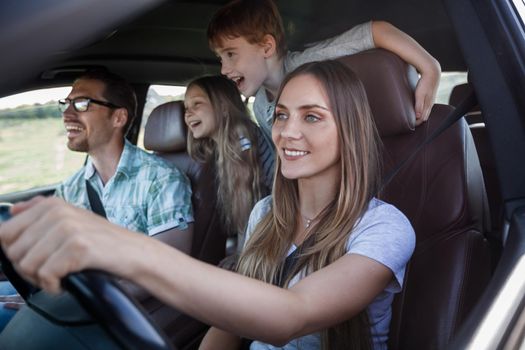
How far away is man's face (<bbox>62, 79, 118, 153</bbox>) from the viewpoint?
254 centimetres

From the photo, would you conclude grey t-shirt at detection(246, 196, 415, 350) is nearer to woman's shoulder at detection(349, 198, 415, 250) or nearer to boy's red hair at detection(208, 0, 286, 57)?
woman's shoulder at detection(349, 198, 415, 250)

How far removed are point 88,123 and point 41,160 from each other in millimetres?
693

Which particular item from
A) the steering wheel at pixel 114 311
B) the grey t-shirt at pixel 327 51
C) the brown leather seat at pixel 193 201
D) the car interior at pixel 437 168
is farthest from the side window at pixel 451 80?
the steering wheel at pixel 114 311

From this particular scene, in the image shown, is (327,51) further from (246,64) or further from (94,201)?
(94,201)

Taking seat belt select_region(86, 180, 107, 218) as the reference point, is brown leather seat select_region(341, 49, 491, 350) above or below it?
above

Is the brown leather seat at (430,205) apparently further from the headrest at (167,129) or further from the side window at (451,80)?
the side window at (451,80)

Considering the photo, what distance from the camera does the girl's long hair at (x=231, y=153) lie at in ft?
8.11

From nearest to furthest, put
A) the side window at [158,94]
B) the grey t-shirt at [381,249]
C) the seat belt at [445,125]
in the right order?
1. the grey t-shirt at [381,249]
2. the seat belt at [445,125]
3. the side window at [158,94]

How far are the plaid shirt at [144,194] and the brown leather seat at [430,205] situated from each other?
0.98 m

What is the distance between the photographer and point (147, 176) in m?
2.46

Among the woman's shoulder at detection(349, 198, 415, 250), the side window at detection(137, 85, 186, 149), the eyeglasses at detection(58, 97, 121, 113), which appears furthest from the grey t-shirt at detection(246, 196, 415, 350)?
Answer: the side window at detection(137, 85, 186, 149)

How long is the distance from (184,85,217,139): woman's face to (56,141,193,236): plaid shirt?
9.4 inches

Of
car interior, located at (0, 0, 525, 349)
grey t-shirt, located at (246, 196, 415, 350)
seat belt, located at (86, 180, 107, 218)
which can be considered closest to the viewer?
car interior, located at (0, 0, 525, 349)

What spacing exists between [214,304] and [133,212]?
1.62 metres
